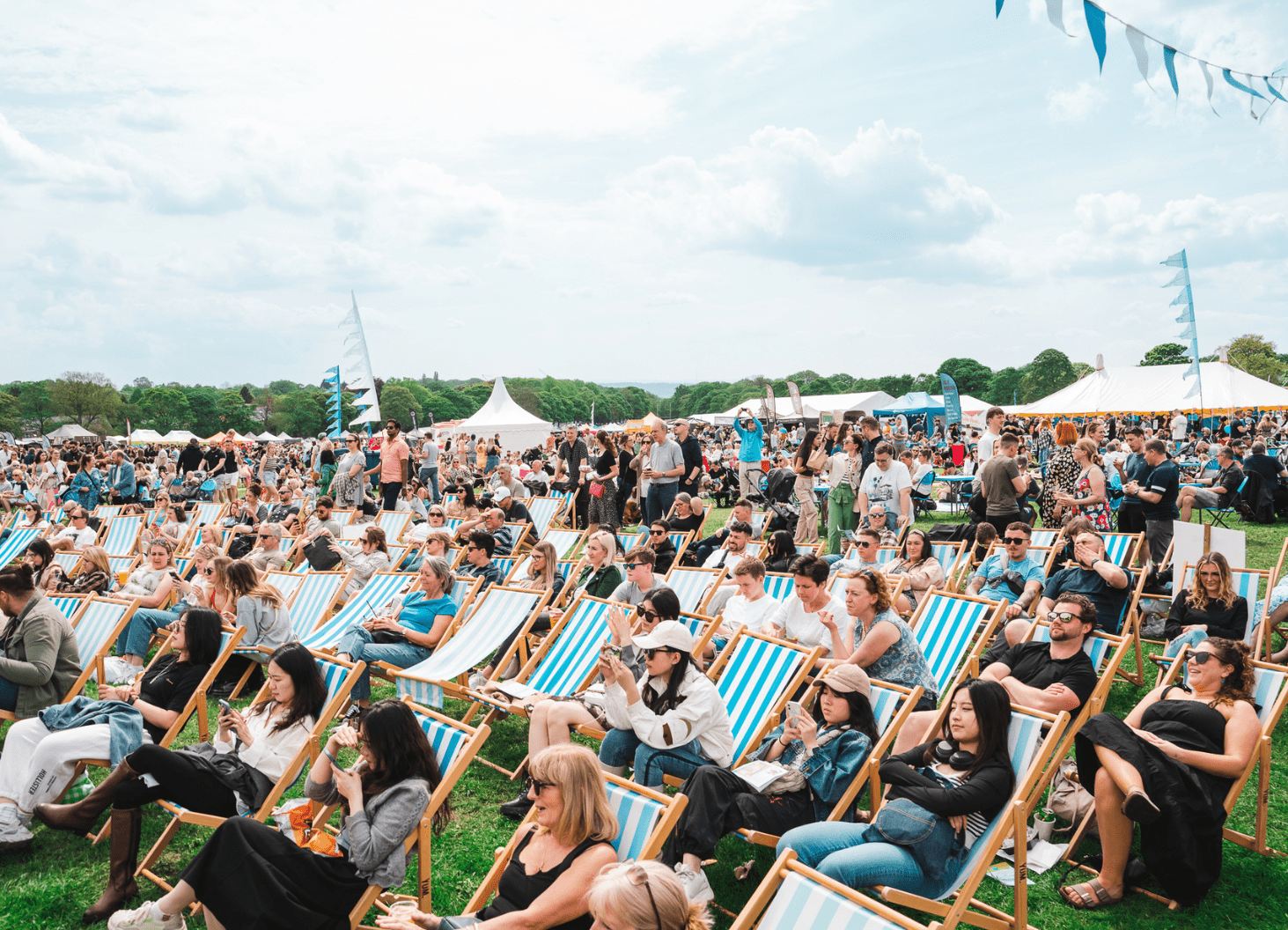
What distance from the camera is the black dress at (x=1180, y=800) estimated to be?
10.5ft

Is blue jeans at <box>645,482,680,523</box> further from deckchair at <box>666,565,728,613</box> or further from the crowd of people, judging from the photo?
deckchair at <box>666,565,728,613</box>

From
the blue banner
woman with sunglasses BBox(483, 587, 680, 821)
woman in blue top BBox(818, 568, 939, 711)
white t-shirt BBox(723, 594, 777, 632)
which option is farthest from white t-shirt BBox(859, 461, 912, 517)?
the blue banner

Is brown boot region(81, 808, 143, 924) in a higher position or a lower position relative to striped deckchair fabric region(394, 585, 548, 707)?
lower

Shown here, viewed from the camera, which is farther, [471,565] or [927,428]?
[927,428]

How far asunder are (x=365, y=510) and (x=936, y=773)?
9811mm

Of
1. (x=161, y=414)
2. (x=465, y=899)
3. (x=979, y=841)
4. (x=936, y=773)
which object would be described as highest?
(x=161, y=414)

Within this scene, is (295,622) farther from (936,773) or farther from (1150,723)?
(1150,723)

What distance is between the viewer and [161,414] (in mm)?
107500

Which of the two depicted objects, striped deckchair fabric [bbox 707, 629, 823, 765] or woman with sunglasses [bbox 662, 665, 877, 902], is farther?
striped deckchair fabric [bbox 707, 629, 823, 765]

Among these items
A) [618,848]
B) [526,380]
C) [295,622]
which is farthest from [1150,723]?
[526,380]

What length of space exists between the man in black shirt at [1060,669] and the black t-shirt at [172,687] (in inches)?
158

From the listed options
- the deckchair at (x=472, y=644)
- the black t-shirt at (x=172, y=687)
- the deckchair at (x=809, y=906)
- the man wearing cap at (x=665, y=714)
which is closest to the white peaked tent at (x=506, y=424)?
the deckchair at (x=472, y=644)

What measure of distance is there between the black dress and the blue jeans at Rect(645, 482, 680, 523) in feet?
22.0

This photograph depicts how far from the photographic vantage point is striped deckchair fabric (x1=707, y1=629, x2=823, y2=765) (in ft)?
14.0
